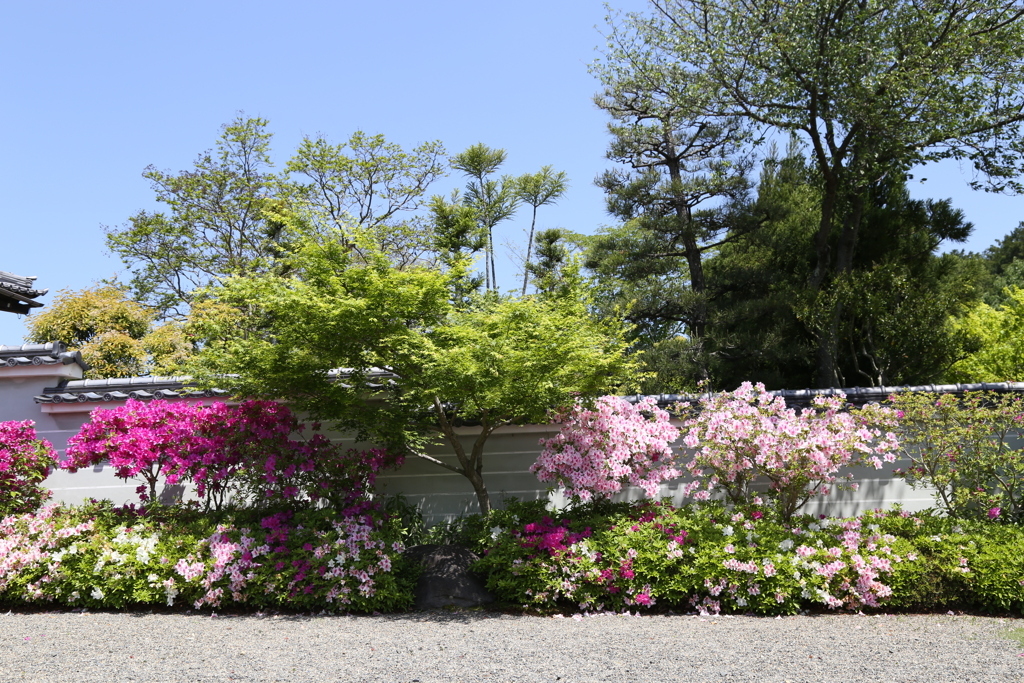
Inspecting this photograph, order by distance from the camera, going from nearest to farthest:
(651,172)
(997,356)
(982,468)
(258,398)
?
1. (982,468)
2. (258,398)
3. (997,356)
4. (651,172)

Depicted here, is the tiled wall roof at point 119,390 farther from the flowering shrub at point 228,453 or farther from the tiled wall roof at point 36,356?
the flowering shrub at point 228,453

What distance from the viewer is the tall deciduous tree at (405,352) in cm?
619

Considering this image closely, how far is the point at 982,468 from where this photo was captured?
6625 mm

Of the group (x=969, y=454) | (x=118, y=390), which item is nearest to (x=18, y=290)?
(x=118, y=390)

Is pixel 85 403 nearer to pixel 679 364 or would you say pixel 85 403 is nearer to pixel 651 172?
pixel 679 364

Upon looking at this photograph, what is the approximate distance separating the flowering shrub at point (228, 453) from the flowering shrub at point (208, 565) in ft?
1.68

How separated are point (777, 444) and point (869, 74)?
28.4 ft

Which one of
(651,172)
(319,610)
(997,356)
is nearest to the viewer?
(319,610)

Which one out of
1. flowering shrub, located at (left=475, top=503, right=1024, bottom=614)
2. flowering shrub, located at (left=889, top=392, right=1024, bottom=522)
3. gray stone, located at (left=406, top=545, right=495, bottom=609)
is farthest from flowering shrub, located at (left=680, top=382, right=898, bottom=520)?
gray stone, located at (left=406, top=545, right=495, bottom=609)

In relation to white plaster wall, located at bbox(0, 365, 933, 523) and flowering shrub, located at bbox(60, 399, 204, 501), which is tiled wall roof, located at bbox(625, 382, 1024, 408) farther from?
flowering shrub, located at bbox(60, 399, 204, 501)

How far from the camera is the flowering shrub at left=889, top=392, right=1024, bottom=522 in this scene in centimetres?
659

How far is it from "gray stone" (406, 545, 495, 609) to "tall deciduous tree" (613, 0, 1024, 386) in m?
9.36

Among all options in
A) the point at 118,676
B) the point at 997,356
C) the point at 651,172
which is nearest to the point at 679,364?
the point at 651,172

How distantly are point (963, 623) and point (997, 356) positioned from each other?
421 inches
